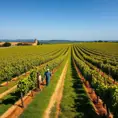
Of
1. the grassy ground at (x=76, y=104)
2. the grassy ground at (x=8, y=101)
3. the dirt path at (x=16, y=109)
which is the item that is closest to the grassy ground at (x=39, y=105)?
the dirt path at (x=16, y=109)

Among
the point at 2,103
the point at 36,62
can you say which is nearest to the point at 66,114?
Answer: the point at 2,103

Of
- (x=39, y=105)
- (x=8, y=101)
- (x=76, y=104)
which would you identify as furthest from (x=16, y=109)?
(x=76, y=104)

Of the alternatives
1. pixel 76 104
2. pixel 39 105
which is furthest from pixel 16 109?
pixel 76 104

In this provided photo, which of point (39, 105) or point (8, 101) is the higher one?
point (39, 105)

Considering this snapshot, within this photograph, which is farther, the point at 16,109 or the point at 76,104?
the point at 76,104

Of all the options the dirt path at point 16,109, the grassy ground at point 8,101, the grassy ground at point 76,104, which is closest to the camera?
the grassy ground at point 76,104

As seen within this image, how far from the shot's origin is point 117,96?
47.3ft

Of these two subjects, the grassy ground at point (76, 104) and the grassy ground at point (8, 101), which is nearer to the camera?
the grassy ground at point (76, 104)

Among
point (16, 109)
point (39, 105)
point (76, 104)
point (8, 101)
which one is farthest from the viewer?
point (8, 101)

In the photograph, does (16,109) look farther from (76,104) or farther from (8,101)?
(76,104)

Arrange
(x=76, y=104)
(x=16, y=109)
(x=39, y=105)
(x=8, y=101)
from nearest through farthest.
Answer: (x=16, y=109)
(x=39, y=105)
(x=76, y=104)
(x=8, y=101)

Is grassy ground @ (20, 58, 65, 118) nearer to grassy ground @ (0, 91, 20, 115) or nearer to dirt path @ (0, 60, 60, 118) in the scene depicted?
dirt path @ (0, 60, 60, 118)

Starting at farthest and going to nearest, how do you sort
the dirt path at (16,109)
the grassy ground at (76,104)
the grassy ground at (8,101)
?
the grassy ground at (8,101)
the dirt path at (16,109)
the grassy ground at (76,104)

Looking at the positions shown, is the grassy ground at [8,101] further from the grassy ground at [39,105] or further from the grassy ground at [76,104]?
the grassy ground at [76,104]
